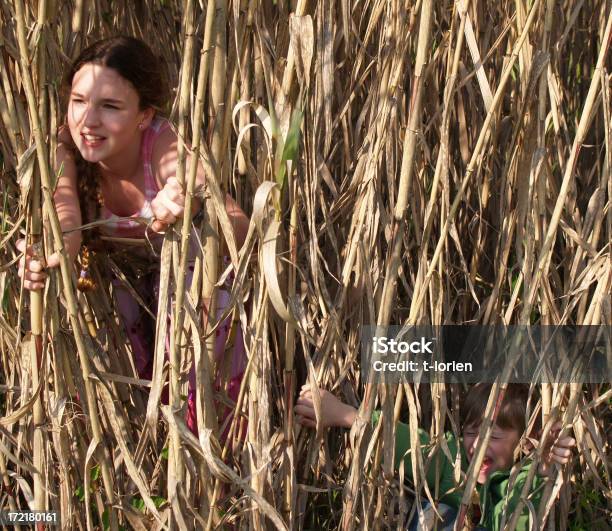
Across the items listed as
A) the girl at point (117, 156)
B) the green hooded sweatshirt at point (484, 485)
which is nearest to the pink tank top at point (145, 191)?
the girl at point (117, 156)

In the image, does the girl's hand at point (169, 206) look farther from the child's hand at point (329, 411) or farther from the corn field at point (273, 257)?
the child's hand at point (329, 411)

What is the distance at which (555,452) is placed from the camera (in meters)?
1.32

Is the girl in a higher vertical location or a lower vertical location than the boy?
higher

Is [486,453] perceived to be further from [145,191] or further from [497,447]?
[145,191]

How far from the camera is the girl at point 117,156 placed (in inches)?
51.6

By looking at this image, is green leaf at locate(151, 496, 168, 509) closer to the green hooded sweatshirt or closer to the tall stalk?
the tall stalk

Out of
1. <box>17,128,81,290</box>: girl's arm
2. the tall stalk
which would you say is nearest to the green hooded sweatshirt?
the tall stalk

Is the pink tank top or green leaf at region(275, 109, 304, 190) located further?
the pink tank top

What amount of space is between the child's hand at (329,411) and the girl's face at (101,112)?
439 millimetres

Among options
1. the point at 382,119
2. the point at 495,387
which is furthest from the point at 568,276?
the point at 382,119

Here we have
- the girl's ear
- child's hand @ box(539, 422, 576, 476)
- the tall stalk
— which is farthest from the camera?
the girl's ear

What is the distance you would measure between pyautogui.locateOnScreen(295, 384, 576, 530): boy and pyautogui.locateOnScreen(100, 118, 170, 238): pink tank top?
355mm

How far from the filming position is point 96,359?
1270 millimetres

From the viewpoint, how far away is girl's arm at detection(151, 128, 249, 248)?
116 centimetres
